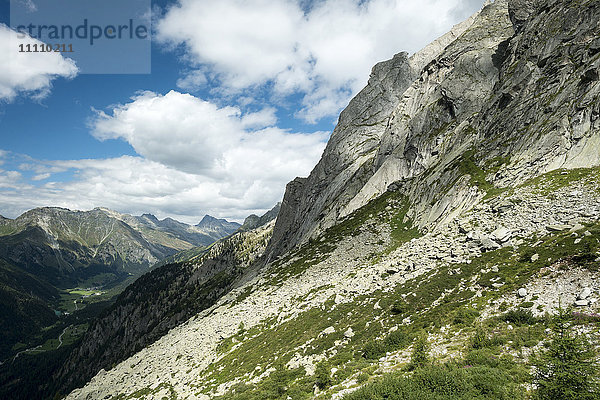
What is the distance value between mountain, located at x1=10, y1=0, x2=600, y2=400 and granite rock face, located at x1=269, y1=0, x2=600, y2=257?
0.35 m

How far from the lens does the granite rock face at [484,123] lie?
3884cm

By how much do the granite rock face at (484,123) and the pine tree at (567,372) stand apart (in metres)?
32.9

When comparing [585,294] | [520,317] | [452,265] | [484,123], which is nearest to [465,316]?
[520,317]

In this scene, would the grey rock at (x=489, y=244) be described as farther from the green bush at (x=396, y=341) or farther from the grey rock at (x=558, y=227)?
the green bush at (x=396, y=341)

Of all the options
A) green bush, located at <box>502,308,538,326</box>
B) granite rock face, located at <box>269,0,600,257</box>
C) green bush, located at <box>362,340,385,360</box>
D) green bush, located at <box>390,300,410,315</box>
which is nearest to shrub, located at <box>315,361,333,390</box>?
green bush, located at <box>362,340,385,360</box>

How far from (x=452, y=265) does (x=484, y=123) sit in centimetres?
4609

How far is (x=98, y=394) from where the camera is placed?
144 ft

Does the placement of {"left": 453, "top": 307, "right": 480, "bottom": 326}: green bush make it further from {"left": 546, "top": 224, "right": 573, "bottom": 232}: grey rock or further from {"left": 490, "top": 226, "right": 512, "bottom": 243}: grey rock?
{"left": 546, "top": 224, "right": 573, "bottom": 232}: grey rock

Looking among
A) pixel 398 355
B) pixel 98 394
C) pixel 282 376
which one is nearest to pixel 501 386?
pixel 398 355

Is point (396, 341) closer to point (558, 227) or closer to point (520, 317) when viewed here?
point (520, 317)

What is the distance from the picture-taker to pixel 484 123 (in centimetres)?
5772

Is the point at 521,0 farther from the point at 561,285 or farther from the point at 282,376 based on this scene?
the point at 282,376

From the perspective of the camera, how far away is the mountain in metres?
15.5

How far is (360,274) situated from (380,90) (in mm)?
118666
